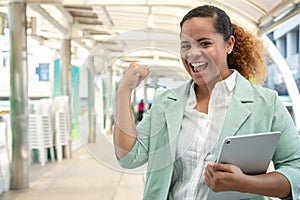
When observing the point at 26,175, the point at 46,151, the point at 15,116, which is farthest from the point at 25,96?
the point at 46,151

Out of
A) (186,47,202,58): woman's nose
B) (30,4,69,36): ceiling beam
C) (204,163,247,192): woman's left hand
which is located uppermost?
(30,4,69,36): ceiling beam

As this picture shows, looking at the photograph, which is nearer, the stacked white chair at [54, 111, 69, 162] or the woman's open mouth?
the woman's open mouth

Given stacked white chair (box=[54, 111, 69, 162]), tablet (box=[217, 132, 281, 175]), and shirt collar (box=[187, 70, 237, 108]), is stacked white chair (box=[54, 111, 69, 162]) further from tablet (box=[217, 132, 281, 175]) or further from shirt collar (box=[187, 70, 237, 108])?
tablet (box=[217, 132, 281, 175])

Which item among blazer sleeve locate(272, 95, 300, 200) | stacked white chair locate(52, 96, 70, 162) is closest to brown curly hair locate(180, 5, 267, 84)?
blazer sleeve locate(272, 95, 300, 200)

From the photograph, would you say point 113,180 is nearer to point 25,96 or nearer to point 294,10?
point 25,96

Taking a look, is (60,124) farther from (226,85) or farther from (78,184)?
(226,85)

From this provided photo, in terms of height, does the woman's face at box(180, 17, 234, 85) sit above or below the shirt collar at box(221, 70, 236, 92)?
above

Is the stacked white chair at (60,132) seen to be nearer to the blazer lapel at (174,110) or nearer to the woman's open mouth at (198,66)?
the blazer lapel at (174,110)

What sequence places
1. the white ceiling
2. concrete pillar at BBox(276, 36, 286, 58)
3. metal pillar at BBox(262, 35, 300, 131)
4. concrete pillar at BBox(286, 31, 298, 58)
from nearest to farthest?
the white ceiling → concrete pillar at BBox(286, 31, 298, 58) → concrete pillar at BBox(276, 36, 286, 58) → metal pillar at BBox(262, 35, 300, 131)

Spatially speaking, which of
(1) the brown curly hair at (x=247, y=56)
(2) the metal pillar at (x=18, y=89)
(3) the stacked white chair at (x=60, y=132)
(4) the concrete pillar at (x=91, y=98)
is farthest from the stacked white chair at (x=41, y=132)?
(1) the brown curly hair at (x=247, y=56)

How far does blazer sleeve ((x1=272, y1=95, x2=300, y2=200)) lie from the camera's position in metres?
1.00

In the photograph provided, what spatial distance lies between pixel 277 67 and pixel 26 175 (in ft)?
11.1

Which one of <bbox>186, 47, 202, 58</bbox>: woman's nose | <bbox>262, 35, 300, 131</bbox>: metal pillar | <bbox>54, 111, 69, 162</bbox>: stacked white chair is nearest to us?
<bbox>186, 47, 202, 58</bbox>: woman's nose

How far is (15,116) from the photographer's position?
15.3ft
